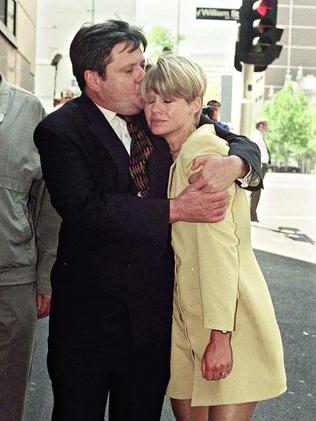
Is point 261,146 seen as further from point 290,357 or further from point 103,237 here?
point 103,237

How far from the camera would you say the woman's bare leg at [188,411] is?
2.77 metres

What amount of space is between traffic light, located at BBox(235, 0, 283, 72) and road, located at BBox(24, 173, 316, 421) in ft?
9.13

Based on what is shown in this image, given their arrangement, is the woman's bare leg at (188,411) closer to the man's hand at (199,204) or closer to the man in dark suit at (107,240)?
the man in dark suit at (107,240)

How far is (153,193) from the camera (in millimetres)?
2654

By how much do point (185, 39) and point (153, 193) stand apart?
60932 millimetres

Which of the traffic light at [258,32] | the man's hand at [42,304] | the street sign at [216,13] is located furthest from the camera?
the street sign at [216,13]

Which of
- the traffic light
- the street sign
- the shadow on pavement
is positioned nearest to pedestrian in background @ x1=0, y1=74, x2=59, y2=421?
the shadow on pavement

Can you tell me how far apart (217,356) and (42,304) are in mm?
955

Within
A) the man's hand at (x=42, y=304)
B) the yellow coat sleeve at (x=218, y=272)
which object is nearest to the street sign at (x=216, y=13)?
the man's hand at (x=42, y=304)

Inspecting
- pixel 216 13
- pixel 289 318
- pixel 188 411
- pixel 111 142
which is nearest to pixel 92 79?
pixel 111 142

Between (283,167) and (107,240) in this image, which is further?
(283,167)

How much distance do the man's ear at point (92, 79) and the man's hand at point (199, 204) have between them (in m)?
0.49

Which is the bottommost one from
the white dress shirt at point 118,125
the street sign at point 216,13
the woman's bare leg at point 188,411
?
the woman's bare leg at point 188,411

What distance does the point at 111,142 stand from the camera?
103 inches
